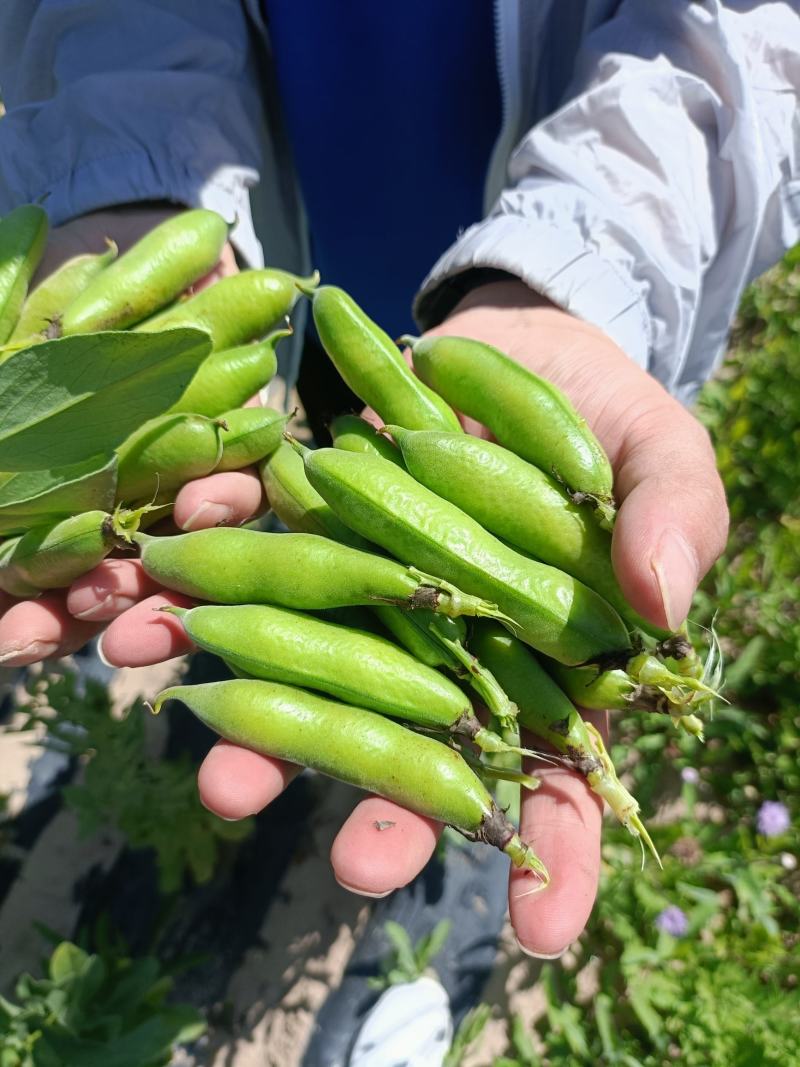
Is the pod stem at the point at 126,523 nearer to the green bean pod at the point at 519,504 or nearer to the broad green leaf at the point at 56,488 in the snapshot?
Answer: the broad green leaf at the point at 56,488

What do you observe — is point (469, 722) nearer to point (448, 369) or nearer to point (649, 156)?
point (448, 369)

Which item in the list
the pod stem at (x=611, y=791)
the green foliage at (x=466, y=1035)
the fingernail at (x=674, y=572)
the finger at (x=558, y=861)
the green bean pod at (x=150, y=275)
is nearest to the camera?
the fingernail at (x=674, y=572)

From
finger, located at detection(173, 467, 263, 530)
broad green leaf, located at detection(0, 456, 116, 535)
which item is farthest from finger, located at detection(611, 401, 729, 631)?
broad green leaf, located at detection(0, 456, 116, 535)

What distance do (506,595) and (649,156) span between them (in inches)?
76.1

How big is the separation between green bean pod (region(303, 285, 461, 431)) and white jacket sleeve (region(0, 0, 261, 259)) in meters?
0.95

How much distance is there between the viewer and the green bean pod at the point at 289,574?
2.03m

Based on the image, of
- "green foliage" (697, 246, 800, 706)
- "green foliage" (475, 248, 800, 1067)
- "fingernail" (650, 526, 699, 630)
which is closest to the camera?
"fingernail" (650, 526, 699, 630)

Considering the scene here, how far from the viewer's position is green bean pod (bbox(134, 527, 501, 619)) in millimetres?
2027

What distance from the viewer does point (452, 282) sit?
326 cm

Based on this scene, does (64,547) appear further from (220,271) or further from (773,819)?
(773,819)

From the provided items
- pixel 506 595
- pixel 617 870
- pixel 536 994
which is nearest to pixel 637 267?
pixel 506 595

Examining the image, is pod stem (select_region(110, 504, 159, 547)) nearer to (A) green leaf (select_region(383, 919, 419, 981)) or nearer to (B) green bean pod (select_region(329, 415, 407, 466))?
(B) green bean pod (select_region(329, 415, 407, 466))

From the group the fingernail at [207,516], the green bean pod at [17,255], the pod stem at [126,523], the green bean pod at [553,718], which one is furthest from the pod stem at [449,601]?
the green bean pod at [17,255]

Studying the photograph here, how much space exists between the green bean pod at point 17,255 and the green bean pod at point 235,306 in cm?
44
